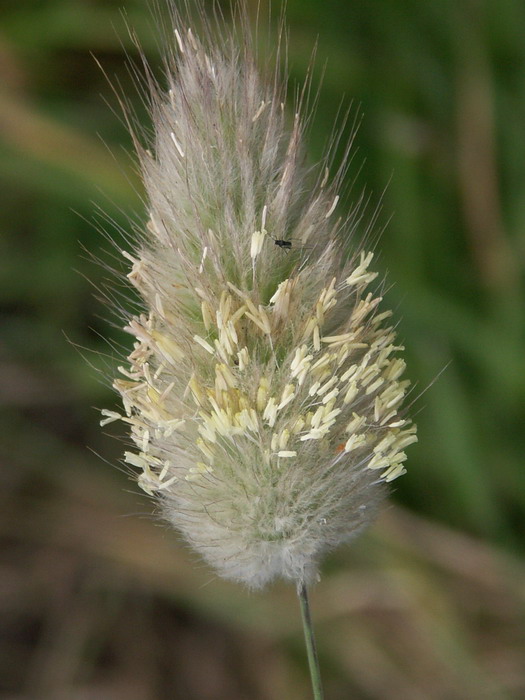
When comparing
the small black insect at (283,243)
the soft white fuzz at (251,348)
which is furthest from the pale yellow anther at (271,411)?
the small black insect at (283,243)

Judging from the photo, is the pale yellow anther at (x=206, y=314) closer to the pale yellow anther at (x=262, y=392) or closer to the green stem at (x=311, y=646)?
the pale yellow anther at (x=262, y=392)

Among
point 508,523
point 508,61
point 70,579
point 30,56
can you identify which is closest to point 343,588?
point 508,523

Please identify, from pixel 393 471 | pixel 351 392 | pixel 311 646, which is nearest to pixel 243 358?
pixel 351 392

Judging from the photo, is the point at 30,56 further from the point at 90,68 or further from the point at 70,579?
the point at 70,579

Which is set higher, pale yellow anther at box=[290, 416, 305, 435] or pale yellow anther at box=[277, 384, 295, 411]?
pale yellow anther at box=[277, 384, 295, 411]

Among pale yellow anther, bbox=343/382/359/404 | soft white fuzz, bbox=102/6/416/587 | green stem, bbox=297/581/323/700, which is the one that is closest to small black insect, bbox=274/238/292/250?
soft white fuzz, bbox=102/6/416/587

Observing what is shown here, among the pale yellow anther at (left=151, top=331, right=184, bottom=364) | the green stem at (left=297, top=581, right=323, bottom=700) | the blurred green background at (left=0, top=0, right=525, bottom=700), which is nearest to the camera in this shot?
the green stem at (left=297, top=581, right=323, bottom=700)

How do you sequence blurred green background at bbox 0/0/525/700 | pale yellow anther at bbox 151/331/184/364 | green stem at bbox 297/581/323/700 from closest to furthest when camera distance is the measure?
green stem at bbox 297/581/323/700 < pale yellow anther at bbox 151/331/184/364 < blurred green background at bbox 0/0/525/700

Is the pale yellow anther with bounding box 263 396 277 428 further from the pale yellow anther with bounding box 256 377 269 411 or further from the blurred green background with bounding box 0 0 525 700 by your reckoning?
the blurred green background with bounding box 0 0 525 700

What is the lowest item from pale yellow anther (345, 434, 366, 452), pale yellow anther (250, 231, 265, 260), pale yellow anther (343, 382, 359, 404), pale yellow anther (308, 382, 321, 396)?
pale yellow anther (345, 434, 366, 452)
